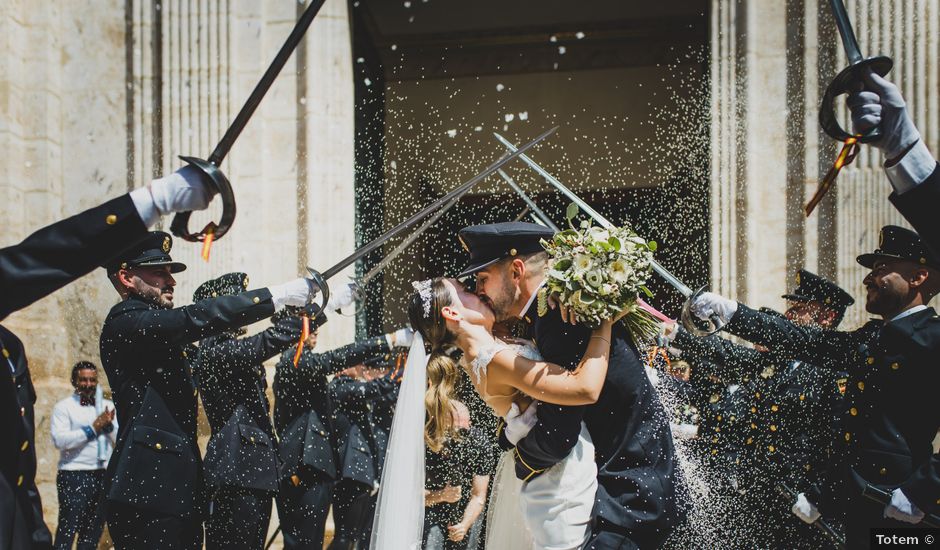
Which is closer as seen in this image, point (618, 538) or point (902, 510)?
point (618, 538)

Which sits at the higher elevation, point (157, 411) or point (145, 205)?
point (145, 205)

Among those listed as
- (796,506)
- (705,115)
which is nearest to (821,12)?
(705,115)

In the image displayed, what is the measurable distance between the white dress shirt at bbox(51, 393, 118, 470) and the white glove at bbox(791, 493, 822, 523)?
508 centimetres

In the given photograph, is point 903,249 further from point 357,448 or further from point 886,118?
point 357,448

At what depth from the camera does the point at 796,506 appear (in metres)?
4.75

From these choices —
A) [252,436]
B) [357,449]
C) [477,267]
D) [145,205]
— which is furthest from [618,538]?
[357,449]

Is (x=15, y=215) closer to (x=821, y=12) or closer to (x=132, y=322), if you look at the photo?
(x=132, y=322)

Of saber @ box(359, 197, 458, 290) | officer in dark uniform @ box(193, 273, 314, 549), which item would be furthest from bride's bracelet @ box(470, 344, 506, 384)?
saber @ box(359, 197, 458, 290)

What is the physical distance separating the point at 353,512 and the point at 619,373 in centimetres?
378

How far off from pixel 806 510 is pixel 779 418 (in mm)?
652

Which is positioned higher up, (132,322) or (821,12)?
(821,12)

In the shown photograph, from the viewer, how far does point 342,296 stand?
540 cm

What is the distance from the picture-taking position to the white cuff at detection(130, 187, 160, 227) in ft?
7.97

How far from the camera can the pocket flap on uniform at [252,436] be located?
5348 mm
